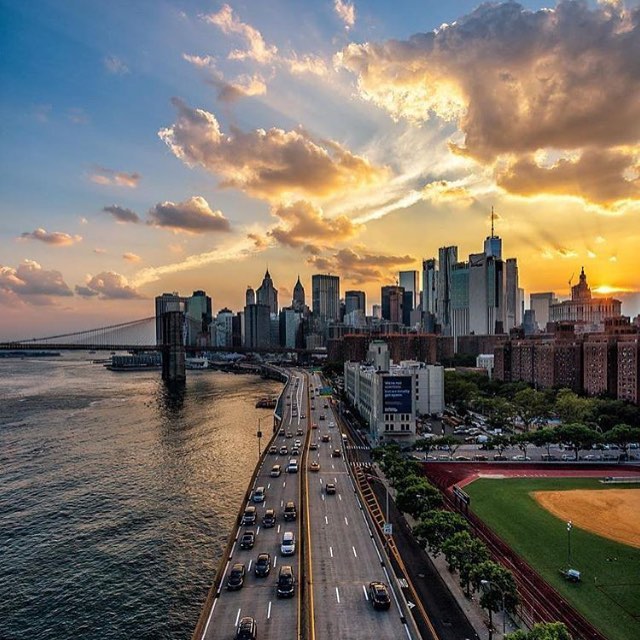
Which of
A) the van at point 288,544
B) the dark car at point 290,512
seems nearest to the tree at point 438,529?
the van at point 288,544

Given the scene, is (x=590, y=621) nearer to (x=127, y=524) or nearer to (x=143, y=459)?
(x=127, y=524)

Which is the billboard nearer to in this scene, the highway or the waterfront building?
the waterfront building

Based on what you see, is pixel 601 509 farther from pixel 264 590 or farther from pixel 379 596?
pixel 264 590

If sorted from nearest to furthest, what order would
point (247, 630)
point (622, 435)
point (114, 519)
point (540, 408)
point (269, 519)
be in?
point (247, 630) < point (269, 519) < point (114, 519) < point (622, 435) < point (540, 408)

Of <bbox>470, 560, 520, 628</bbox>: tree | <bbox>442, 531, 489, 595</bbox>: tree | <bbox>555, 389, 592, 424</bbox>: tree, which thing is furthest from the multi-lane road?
<bbox>555, 389, 592, 424</bbox>: tree

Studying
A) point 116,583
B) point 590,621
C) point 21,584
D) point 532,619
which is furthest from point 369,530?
point 21,584

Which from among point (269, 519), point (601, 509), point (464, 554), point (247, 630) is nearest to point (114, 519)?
point (269, 519)
